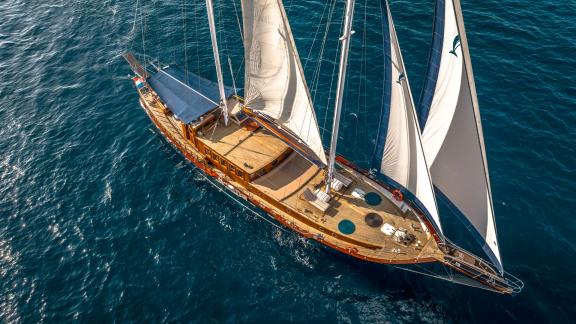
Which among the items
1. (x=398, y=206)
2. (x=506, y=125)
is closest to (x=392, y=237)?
(x=398, y=206)

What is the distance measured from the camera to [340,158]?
39.2m

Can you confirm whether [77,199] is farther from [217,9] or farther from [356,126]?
[217,9]

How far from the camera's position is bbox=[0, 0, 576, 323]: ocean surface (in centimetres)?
3384

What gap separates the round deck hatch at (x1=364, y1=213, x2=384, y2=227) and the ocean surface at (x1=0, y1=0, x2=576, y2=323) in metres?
4.01

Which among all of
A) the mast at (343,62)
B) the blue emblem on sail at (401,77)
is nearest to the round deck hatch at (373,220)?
the mast at (343,62)

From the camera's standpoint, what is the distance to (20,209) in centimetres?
4047

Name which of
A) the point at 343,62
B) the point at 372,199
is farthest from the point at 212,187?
the point at 343,62

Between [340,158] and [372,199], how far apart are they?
5254 millimetres

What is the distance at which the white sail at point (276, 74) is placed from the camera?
Answer: 3100 centimetres

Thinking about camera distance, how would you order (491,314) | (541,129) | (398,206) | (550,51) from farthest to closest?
1. (550,51)
2. (541,129)
3. (398,206)
4. (491,314)

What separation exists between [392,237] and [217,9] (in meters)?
45.3

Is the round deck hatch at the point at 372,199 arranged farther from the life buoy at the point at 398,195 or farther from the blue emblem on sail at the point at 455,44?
the blue emblem on sail at the point at 455,44

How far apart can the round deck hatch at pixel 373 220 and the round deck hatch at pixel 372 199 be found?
115 centimetres

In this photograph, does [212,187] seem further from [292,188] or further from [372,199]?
[372,199]
